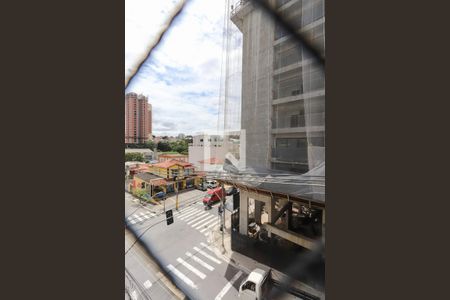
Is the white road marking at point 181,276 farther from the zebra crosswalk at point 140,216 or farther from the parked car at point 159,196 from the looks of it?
the parked car at point 159,196

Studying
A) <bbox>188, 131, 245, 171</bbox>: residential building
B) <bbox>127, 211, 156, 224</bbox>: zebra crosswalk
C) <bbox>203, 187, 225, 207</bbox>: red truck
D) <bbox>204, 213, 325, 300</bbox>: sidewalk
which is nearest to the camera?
<bbox>204, 213, 325, 300</bbox>: sidewalk

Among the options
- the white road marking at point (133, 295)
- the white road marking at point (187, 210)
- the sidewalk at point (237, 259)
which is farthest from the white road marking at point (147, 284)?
the white road marking at point (187, 210)

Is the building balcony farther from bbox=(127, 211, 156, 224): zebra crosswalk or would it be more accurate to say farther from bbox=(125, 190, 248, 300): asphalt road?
bbox=(127, 211, 156, 224): zebra crosswalk

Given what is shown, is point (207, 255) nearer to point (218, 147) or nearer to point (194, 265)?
point (194, 265)

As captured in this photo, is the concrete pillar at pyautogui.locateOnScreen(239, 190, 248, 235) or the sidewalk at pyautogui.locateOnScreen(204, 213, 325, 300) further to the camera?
the concrete pillar at pyautogui.locateOnScreen(239, 190, 248, 235)

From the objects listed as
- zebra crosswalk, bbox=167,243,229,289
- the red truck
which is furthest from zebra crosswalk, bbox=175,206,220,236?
zebra crosswalk, bbox=167,243,229,289

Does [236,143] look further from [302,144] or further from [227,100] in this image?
[302,144]

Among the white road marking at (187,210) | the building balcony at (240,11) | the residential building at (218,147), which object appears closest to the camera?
the building balcony at (240,11)

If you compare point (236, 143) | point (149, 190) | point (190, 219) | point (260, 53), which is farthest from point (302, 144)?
point (149, 190)

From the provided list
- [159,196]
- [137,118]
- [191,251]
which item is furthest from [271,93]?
[159,196]
